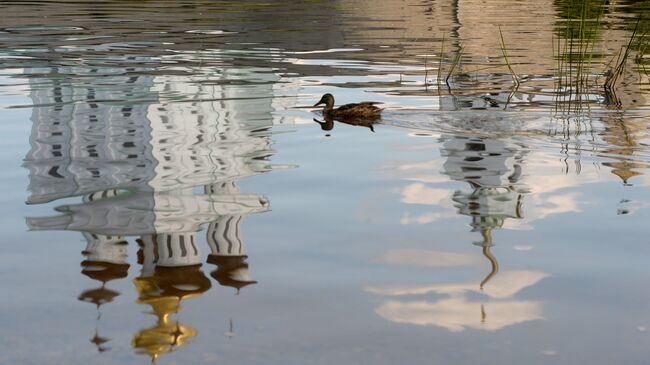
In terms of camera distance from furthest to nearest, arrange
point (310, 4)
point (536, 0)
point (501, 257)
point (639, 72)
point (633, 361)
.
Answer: point (536, 0), point (310, 4), point (639, 72), point (501, 257), point (633, 361)

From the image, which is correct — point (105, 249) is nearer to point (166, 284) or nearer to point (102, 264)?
point (102, 264)

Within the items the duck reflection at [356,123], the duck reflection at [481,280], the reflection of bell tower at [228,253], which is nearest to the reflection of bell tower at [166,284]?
the reflection of bell tower at [228,253]

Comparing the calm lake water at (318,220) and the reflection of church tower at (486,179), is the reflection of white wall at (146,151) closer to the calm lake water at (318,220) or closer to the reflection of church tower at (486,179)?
the calm lake water at (318,220)

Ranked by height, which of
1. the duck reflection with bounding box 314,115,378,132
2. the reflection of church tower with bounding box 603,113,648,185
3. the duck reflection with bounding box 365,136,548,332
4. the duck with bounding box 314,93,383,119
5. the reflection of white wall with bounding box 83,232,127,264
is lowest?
the duck reflection with bounding box 365,136,548,332

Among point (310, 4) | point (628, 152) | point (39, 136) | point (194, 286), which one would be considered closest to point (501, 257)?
point (194, 286)

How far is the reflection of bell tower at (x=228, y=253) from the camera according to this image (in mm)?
6594

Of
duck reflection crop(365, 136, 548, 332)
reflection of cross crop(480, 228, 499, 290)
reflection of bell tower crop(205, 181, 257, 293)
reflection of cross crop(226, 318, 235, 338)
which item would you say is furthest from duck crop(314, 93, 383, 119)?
reflection of cross crop(226, 318, 235, 338)

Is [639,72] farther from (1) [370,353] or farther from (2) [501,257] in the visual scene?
(1) [370,353]

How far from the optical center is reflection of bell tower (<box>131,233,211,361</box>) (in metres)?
5.45

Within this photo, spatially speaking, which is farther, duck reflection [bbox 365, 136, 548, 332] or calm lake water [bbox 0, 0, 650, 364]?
duck reflection [bbox 365, 136, 548, 332]

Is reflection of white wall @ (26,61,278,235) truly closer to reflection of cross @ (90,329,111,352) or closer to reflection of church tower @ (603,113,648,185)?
reflection of cross @ (90,329,111,352)

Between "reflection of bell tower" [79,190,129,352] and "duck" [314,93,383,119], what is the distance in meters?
5.87

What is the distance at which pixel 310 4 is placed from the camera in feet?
150

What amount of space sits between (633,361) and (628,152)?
233 inches
